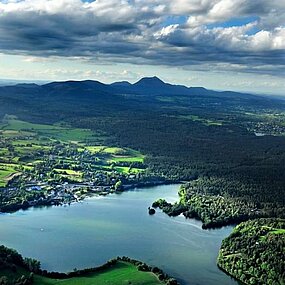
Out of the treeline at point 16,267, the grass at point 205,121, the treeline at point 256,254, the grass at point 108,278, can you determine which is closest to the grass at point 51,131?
the grass at point 205,121

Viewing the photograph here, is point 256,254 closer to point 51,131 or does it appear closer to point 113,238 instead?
point 113,238

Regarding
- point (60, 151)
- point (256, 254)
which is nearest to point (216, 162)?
point (60, 151)

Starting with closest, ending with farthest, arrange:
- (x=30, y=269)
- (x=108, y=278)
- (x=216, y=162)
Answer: (x=108, y=278) < (x=30, y=269) < (x=216, y=162)

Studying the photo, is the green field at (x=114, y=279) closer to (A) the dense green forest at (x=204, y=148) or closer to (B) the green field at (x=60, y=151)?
(A) the dense green forest at (x=204, y=148)

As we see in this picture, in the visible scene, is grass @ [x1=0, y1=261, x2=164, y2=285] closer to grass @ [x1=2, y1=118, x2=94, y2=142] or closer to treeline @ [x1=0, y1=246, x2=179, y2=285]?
treeline @ [x1=0, y1=246, x2=179, y2=285]

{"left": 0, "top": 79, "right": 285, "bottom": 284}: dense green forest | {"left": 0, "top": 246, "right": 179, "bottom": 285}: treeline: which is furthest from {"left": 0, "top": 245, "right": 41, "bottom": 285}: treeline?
{"left": 0, "top": 79, "right": 285, "bottom": 284}: dense green forest

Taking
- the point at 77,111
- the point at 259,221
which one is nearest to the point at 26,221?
the point at 259,221
